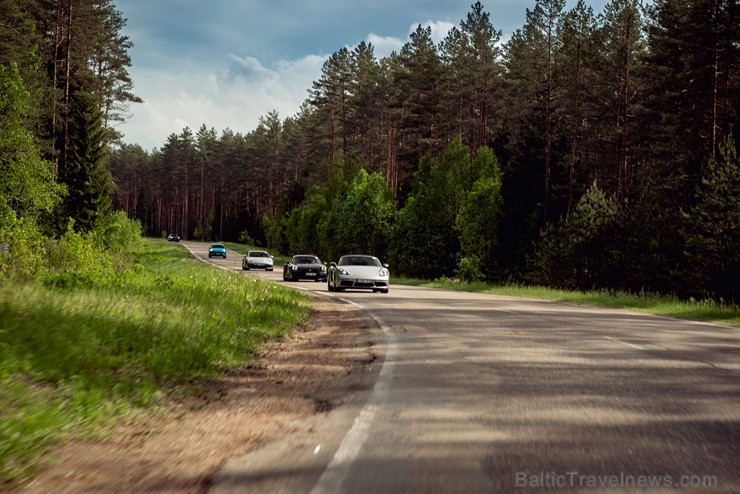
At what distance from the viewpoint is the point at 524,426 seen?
5598mm

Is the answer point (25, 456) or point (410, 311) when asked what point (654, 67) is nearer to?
point (410, 311)

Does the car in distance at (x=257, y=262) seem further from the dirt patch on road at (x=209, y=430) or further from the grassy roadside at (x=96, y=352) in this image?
the dirt patch on road at (x=209, y=430)

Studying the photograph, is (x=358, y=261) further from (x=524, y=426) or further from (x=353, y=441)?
(x=353, y=441)

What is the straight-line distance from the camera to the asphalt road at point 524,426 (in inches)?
169

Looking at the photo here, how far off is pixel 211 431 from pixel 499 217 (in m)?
41.3

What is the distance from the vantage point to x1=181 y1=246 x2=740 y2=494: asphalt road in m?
4.29

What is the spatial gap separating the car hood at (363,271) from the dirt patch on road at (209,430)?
15.7 metres

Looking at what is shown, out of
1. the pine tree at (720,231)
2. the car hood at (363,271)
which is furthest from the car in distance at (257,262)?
the pine tree at (720,231)

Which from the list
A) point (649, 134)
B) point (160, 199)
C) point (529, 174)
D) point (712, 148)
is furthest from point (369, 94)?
point (160, 199)

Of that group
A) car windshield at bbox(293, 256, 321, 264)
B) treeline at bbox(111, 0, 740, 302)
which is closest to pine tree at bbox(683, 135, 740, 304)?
treeline at bbox(111, 0, 740, 302)

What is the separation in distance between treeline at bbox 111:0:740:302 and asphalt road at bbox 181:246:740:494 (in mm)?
18313

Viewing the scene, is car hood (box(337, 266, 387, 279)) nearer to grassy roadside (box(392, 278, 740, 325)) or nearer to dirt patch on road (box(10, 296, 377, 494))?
grassy roadside (box(392, 278, 740, 325))

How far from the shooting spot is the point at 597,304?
22.6m

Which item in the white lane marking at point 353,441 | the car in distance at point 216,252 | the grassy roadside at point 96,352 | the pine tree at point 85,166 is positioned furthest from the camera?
the car in distance at point 216,252
